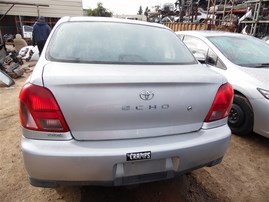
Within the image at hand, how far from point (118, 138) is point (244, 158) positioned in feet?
6.68

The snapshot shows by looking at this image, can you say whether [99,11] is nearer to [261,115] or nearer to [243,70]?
[243,70]

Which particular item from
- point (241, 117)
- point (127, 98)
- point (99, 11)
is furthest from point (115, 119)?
point (99, 11)

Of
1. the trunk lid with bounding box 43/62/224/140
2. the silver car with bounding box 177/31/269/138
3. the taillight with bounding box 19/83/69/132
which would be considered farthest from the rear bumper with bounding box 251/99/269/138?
the taillight with bounding box 19/83/69/132

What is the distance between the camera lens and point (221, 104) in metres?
1.96

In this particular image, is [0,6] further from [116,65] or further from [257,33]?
[116,65]

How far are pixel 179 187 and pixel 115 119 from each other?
4.04 feet

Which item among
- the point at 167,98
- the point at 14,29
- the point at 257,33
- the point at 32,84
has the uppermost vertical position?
the point at 32,84

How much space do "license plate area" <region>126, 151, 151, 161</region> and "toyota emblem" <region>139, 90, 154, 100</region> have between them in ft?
1.22

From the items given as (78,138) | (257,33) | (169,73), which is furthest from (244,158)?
(257,33)

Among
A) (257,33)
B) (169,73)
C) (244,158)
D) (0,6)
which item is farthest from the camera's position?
(0,6)

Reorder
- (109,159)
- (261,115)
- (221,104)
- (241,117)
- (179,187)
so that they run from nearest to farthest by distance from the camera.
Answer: (109,159)
(221,104)
(179,187)
(261,115)
(241,117)

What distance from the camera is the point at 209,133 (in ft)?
6.35

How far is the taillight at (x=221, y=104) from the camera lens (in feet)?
6.32

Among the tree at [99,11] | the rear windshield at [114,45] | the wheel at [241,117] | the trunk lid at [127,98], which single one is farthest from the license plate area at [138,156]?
the tree at [99,11]
